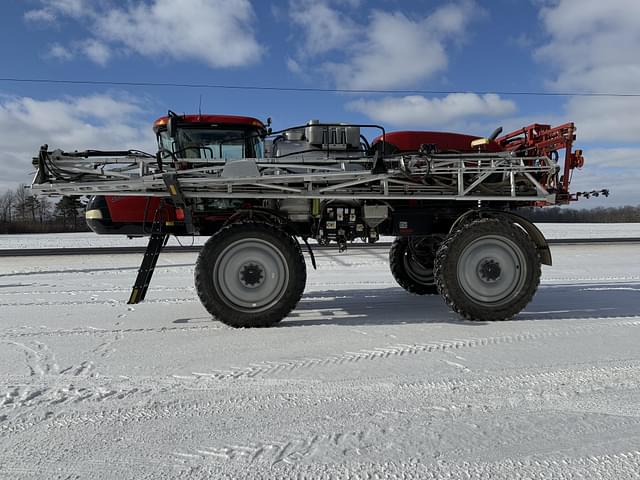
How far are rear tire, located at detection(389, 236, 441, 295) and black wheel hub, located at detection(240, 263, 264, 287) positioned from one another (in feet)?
8.55

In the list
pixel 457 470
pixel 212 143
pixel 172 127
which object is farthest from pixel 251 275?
pixel 457 470

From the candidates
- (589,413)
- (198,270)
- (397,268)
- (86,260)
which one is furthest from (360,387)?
(86,260)

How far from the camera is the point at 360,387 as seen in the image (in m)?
2.89

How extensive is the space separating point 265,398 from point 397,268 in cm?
431

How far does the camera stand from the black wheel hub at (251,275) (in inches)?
183

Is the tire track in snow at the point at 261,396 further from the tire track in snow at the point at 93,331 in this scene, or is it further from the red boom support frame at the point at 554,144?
the red boom support frame at the point at 554,144

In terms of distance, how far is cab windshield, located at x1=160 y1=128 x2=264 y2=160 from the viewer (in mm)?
5348

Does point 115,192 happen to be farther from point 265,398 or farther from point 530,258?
point 530,258

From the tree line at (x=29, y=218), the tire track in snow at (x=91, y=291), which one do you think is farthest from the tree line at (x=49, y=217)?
the tire track in snow at (x=91, y=291)

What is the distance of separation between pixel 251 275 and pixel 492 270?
8.87 feet

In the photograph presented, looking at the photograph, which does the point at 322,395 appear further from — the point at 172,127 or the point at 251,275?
the point at 172,127

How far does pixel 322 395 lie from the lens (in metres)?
2.77

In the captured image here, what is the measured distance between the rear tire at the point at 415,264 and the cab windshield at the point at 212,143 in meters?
2.66

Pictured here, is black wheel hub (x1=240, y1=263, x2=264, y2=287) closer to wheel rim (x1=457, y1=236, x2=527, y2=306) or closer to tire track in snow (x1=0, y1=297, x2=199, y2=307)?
tire track in snow (x1=0, y1=297, x2=199, y2=307)
